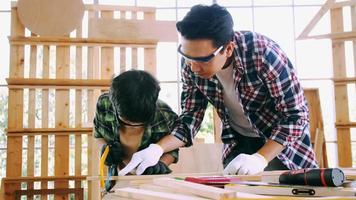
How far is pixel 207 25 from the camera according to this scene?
55.4 inches

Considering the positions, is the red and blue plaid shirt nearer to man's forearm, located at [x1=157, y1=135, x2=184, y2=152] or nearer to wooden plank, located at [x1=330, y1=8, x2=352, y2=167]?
man's forearm, located at [x1=157, y1=135, x2=184, y2=152]

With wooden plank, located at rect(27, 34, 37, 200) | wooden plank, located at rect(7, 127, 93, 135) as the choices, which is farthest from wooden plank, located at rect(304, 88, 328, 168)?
wooden plank, located at rect(27, 34, 37, 200)

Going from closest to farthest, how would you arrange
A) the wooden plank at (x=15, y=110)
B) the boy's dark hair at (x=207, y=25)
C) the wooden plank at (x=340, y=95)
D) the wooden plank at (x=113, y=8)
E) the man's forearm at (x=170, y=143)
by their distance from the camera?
the boy's dark hair at (x=207, y=25)
the man's forearm at (x=170, y=143)
the wooden plank at (x=15, y=110)
the wooden plank at (x=340, y=95)
the wooden plank at (x=113, y=8)

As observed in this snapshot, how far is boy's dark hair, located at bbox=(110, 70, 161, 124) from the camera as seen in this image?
161cm

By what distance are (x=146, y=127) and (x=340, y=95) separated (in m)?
2.73

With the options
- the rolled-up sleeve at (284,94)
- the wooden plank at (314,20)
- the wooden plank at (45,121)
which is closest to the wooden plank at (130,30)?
the wooden plank at (45,121)

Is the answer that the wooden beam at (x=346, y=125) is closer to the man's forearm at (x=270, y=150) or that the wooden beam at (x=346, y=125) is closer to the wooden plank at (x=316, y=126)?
the wooden plank at (x=316, y=126)

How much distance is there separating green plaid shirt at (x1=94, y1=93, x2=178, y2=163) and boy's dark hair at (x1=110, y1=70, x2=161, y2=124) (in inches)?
8.3

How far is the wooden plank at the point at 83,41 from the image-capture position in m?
4.00

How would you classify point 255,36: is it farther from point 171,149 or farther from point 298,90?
point 171,149

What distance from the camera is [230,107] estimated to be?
5.75ft

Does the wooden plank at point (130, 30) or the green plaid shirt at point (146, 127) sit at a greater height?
the wooden plank at point (130, 30)

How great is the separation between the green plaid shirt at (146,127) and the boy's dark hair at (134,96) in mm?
212

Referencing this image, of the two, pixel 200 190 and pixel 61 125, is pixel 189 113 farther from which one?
pixel 61 125
